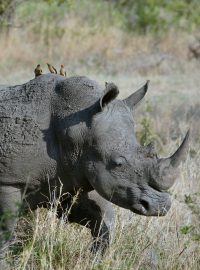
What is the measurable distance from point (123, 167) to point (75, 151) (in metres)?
0.32

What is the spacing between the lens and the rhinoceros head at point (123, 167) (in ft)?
16.3

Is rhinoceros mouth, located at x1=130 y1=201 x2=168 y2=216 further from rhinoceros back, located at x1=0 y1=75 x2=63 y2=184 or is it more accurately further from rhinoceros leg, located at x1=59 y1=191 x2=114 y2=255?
rhinoceros back, located at x1=0 y1=75 x2=63 y2=184

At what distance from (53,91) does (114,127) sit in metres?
0.50

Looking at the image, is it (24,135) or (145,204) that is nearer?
(145,204)

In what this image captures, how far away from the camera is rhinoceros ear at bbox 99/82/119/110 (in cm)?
496

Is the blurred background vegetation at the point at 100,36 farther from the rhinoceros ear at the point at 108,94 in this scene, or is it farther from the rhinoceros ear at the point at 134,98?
the rhinoceros ear at the point at 108,94

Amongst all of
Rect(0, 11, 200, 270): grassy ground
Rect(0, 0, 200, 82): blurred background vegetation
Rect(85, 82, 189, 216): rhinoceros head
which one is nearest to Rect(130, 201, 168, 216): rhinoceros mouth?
Rect(85, 82, 189, 216): rhinoceros head

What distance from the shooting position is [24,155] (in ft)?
16.8

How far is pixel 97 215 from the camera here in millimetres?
5453

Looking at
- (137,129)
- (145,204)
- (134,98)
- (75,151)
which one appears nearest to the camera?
(145,204)

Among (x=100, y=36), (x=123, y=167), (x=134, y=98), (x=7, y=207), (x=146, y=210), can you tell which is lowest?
(x=7, y=207)

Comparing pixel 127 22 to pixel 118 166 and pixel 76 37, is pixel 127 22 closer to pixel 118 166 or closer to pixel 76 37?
pixel 76 37

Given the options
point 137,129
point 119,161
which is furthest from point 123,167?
point 137,129

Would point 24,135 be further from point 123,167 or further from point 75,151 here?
point 123,167
